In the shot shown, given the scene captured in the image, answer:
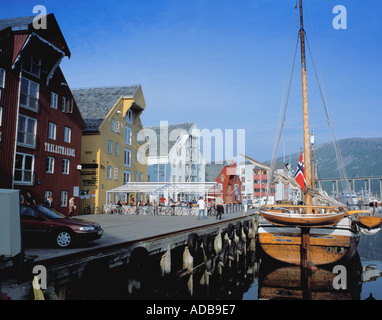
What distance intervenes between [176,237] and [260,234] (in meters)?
5.89

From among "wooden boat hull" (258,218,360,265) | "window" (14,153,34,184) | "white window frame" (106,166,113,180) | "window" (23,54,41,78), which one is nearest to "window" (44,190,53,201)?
"window" (14,153,34,184)

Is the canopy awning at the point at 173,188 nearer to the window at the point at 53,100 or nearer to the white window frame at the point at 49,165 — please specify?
the white window frame at the point at 49,165

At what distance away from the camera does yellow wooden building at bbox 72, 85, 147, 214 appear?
38.2 meters

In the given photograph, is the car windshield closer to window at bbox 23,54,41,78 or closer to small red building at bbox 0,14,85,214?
small red building at bbox 0,14,85,214

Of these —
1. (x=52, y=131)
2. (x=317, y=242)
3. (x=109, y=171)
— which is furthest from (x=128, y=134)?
(x=317, y=242)

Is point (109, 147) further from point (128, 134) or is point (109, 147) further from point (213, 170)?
point (213, 170)

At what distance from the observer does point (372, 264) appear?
20297 mm

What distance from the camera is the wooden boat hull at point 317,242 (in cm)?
1705

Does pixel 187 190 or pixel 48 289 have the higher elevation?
pixel 187 190

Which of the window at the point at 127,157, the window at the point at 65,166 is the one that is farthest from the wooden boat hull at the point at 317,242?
the window at the point at 127,157

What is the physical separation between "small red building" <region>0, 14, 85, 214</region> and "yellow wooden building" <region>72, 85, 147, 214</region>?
3.63 meters

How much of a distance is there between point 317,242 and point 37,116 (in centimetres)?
2392
